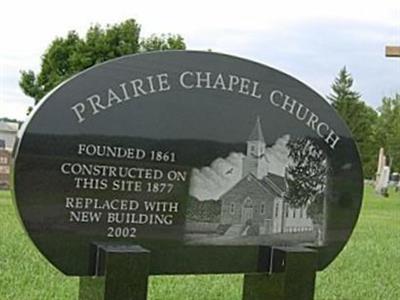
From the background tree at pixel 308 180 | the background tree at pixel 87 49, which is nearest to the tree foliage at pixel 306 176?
the background tree at pixel 308 180

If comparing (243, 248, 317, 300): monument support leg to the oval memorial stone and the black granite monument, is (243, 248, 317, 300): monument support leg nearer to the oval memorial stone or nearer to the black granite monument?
the black granite monument

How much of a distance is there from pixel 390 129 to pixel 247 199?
143 feet

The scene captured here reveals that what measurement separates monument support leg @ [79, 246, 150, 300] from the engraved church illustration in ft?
1.30

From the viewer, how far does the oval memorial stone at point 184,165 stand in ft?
11.3

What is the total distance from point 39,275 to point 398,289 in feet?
8.87

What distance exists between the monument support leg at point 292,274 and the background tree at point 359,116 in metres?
43.3

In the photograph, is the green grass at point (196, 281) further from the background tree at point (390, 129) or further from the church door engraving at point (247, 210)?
the background tree at point (390, 129)

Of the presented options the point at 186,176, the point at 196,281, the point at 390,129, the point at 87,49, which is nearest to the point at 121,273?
the point at 186,176

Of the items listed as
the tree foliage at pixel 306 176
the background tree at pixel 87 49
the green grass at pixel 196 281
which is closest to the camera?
the tree foliage at pixel 306 176

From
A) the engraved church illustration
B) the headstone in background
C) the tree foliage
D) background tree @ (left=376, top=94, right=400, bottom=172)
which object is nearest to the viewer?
the engraved church illustration

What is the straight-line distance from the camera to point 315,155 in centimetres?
400

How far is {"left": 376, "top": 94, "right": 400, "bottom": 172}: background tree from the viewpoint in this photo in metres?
44.7

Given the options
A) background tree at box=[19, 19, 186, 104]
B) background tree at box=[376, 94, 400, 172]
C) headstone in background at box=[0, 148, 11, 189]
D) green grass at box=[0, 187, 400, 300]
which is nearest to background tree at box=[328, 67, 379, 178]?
background tree at box=[376, 94, 400, 172]

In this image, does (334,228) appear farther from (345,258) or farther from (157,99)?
(345,258)
